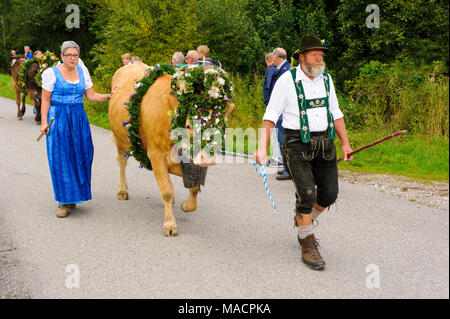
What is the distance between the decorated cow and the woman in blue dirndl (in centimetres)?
62

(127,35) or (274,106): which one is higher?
(127,35)

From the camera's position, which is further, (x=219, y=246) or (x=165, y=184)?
(x=165, y=184)

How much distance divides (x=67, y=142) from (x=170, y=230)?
1927 millimetres

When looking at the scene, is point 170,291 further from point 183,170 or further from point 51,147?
point 51,147

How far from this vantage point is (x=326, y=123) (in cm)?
451

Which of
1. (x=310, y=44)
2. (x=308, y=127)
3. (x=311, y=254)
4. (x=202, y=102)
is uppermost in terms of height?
(x=310, y=44)

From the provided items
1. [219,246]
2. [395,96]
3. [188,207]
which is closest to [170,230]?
[188,207]

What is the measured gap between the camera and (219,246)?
5141 millimetres

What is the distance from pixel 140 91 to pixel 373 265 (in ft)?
10.5

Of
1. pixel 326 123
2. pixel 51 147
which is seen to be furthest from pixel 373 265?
pixel 51 147

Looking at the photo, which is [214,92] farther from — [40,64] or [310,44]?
[40,64]

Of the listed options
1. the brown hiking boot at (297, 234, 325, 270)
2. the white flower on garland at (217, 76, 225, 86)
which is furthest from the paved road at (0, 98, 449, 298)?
the white flower on garland at (217, 76, 225, 86)

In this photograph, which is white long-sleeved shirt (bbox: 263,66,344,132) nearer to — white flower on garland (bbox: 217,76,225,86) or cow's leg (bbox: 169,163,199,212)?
white flower on garland (bbox: 217,76,225,86)

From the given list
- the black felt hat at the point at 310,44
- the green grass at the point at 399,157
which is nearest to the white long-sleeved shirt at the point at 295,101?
the black felt hat at the point at 310,44
